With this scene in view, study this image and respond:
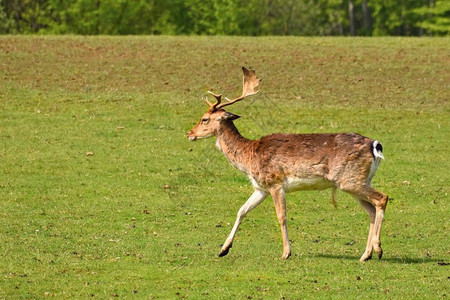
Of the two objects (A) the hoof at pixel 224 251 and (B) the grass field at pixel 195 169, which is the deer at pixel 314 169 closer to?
(A) the hoof at pixel 224 251

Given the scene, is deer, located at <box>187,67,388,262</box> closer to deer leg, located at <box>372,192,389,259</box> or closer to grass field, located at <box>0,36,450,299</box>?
deer leg, located at <box>372,192,389,259</box>

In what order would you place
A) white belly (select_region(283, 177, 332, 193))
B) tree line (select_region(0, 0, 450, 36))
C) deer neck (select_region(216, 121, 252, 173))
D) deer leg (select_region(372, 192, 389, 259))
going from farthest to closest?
1. tree line (select_region(0, 0, 450, 36))
2. deer neck (select_region(216, 121, 252, 173))
3. white belly (select_region(283, 177, 332, 193))
4. deer leg (select_region(372, 192, 389, 259))

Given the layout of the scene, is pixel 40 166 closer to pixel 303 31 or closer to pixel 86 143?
pixel 86 143

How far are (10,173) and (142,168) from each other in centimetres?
238

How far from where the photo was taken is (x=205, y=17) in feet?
195

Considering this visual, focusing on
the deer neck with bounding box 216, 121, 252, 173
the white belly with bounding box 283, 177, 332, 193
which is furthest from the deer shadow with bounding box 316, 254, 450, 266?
the deer neck with bounding box 216, 121, 252, 173

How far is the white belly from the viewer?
11.3 metres

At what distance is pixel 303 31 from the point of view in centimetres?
6159

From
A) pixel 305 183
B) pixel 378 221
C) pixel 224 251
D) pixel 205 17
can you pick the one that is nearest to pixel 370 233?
pixel 378 221

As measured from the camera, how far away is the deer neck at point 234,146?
11.9 m

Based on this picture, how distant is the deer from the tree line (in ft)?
121

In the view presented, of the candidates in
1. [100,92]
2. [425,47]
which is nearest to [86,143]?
[100,92]

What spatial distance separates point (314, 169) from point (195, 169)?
6731mm

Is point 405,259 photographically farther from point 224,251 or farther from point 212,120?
point 212,120
